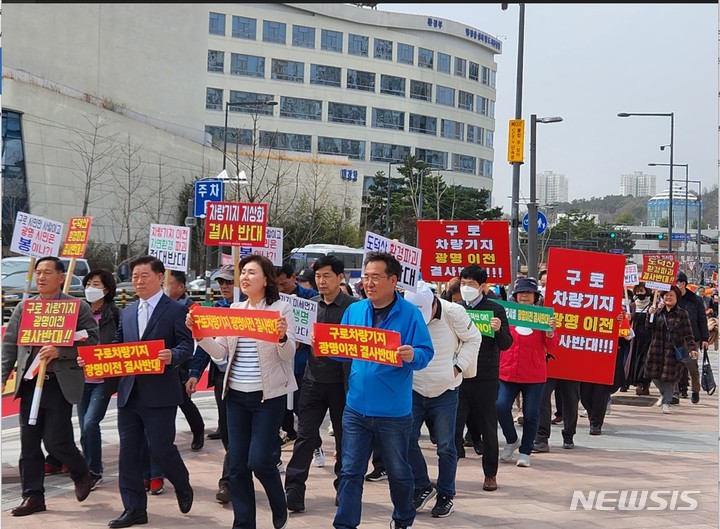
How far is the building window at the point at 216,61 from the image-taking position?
72.1 m

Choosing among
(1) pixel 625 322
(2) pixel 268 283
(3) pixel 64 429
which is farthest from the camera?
(1) pixel 625 322

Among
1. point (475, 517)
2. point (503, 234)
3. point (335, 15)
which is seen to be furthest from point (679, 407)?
point (335, 15)

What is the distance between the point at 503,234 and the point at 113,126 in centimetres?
4007

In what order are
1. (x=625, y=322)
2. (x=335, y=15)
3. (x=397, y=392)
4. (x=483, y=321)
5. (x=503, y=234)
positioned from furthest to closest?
(x=335, y=15), (x=625, y=322), (x=503, y=234), (x=483, y=321), (x=397, y=392)

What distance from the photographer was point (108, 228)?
47562mm

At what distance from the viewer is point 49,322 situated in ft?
24.0

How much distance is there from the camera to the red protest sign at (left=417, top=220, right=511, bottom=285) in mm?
9828

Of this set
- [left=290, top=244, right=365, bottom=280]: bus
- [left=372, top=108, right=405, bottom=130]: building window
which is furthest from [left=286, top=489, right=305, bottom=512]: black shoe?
[left=372, top=108, right=405, bottom=130]: building window

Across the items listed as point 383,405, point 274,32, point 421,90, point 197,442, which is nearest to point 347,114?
point 421,90

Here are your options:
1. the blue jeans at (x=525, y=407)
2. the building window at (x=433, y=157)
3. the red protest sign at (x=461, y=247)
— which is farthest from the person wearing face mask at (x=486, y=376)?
the building window at (x=433, y=157)

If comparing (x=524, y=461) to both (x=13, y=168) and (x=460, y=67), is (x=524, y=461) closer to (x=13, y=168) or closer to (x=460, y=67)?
(x=13, y=168)

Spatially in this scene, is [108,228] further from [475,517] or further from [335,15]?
[475,517]

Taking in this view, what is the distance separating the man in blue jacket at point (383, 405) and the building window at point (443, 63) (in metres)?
78.7

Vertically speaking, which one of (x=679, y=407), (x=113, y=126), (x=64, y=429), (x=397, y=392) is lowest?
(x=679, y=407)
